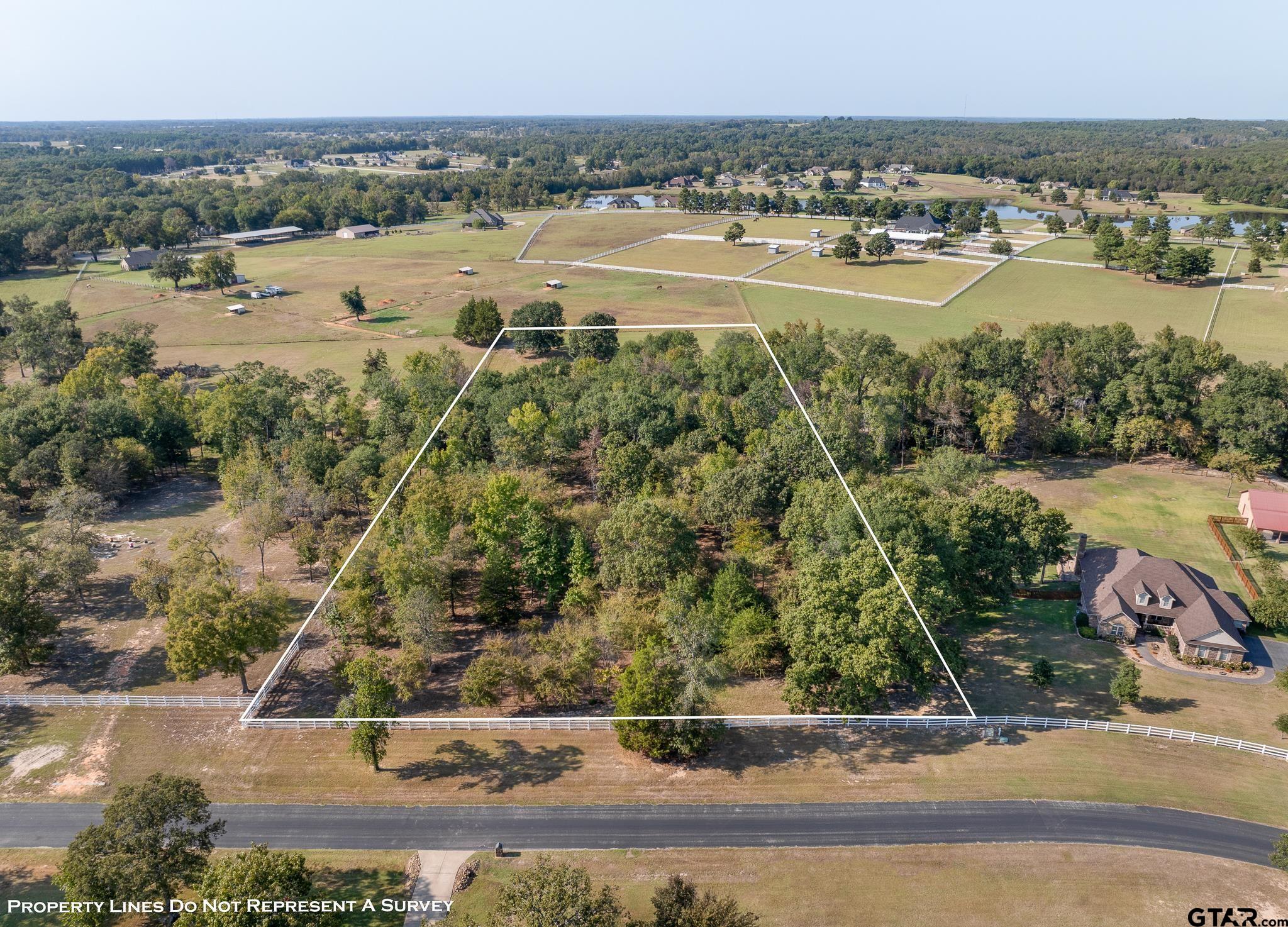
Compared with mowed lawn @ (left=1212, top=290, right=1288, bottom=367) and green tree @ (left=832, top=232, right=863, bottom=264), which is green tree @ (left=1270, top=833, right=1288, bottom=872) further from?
green tree @ (left=832, top=232, right=863, bottom=264)

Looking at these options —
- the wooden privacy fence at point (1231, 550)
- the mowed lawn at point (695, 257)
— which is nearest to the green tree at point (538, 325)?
the mowed lawn at point (695, 257)

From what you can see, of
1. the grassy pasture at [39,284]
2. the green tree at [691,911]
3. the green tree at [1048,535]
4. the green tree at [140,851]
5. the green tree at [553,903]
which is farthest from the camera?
the grassy pasture at [39,284]

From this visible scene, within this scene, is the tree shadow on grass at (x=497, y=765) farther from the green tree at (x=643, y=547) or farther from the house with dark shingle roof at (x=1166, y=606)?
the house with dark shingle roof at (x=1166, y=606)

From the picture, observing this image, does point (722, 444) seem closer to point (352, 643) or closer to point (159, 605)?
point (352, 643)

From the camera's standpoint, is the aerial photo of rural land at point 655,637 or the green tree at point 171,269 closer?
the aerial photo of rural land at point 655,637

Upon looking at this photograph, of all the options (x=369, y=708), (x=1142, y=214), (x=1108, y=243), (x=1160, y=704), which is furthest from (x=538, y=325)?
(x=1142, y=214)

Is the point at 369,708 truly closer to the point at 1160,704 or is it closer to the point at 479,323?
the point at 1160,704

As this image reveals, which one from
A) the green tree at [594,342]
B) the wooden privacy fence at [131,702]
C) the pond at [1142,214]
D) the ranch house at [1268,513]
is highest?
the pond at [1142,214]
